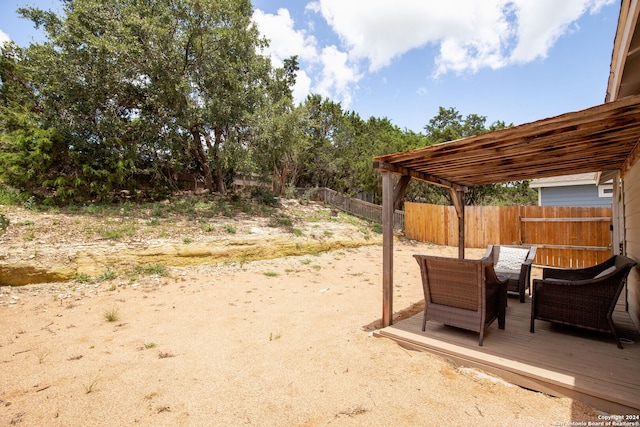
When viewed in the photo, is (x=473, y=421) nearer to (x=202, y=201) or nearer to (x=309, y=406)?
(x=309, y=406)

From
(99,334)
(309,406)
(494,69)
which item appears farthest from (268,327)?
(494,69)

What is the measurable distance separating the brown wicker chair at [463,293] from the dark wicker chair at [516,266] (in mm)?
1458

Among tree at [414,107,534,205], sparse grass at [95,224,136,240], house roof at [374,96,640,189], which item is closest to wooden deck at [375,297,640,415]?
house roof at [374,96,640,189]

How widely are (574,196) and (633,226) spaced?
8.59m

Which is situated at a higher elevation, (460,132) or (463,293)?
(460,132)

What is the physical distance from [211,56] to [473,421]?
425 inches

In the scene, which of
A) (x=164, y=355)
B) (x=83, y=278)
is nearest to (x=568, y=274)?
(x=164, y=355)

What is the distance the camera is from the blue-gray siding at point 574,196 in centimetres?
1012

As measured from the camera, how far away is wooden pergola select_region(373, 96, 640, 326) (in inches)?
94.7

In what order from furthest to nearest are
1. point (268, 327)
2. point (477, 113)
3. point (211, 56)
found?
point (477, 113), point (211, 56), point (268, 327)

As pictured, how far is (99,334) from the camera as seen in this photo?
12.5 feet

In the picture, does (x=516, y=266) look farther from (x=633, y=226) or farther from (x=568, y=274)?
(x=633, y=226)

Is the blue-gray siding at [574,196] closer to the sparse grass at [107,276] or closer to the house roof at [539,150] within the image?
the house roof at [539,150]

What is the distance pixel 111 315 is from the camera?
14.0 feet
